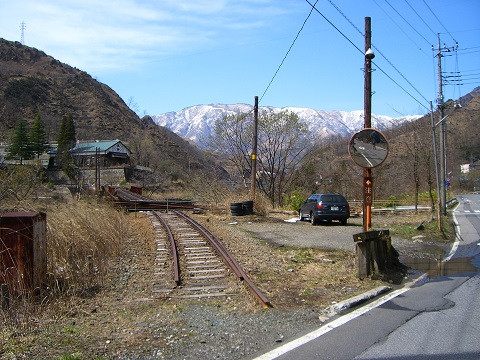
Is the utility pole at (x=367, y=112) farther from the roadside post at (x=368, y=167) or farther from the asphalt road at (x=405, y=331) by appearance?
the asphalt road at (x=405, y=331)

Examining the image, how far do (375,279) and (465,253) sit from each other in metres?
6.42

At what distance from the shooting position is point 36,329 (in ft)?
20.7

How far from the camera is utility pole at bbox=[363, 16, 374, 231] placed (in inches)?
471

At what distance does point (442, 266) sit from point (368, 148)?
142 inches

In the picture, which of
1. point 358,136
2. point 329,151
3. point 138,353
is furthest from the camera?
point 329,151

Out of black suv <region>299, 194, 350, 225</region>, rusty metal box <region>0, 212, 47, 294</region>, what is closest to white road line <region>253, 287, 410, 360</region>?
rusty metal box <region>0, 212, 47, 294</region>

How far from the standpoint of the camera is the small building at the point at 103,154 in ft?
274

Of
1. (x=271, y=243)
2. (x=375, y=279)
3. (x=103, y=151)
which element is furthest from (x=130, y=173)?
(x=375, y=279)

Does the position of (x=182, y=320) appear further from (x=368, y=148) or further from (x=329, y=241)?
(x=329, y=241)

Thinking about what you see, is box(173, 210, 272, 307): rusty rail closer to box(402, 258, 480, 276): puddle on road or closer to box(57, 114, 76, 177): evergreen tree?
box(402, 258, 480, 276): puddle on road

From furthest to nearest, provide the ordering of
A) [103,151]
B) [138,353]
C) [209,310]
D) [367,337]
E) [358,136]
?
[103,151], [358,136], [209,310], [367,337], [138,353]

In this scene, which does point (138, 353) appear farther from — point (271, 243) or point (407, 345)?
point (271, 243)

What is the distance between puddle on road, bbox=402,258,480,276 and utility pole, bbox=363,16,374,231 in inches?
61.4

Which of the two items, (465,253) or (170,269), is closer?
(170,269)
